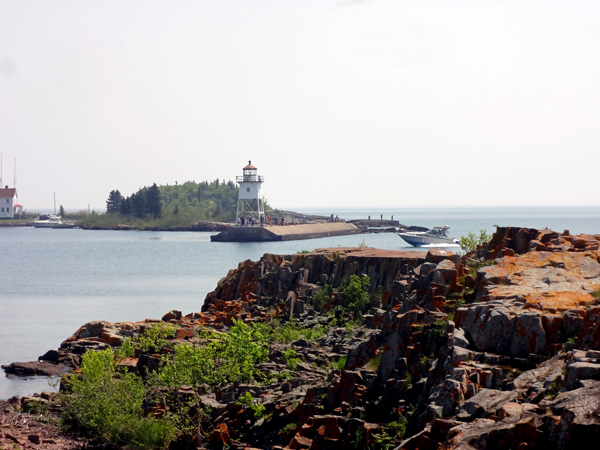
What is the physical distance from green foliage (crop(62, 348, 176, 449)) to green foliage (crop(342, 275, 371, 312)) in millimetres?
12628

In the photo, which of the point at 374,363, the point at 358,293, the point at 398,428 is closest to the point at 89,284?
the point at 358,293

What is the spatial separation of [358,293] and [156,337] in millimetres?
10550

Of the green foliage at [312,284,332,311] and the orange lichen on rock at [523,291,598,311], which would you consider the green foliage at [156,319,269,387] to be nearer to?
the green foliage at [312,284,332,311]

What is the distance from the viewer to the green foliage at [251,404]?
21.3m

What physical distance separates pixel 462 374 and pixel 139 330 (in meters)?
26.7

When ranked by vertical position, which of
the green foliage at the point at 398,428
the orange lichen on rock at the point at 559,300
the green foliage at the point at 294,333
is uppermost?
the orange lichen on rock at the point at 559,300

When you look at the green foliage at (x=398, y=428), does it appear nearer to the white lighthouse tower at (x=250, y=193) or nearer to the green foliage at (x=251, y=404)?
the green foliage at (x=251, y=404)

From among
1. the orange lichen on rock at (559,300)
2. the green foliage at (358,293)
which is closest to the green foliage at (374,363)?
the orange lichen on rock at (559,300)

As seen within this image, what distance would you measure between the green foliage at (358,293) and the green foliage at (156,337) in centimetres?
899

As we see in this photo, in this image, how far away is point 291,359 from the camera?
26609mm

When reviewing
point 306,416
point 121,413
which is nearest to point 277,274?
point 121,413

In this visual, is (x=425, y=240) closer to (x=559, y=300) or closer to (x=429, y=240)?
(x=429, y=240)

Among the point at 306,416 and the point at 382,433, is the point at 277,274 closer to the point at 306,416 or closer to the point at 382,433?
the point at 306,416

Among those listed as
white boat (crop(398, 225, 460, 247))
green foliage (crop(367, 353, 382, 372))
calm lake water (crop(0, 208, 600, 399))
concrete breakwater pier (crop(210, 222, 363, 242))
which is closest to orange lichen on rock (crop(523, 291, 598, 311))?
green foliage (crop(367, 353, 382, 372))
